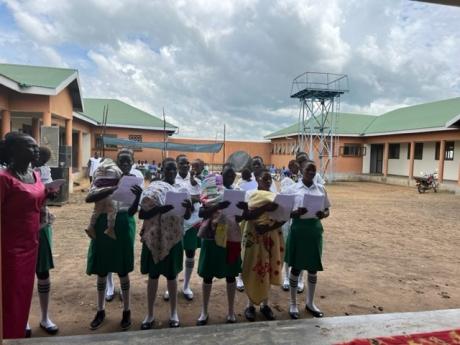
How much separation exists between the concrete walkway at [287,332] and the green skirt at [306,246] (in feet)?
1.74

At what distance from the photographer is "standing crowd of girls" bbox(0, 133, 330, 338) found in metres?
2.72

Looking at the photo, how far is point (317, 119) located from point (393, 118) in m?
5.84

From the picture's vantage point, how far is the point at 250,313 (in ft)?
11.9

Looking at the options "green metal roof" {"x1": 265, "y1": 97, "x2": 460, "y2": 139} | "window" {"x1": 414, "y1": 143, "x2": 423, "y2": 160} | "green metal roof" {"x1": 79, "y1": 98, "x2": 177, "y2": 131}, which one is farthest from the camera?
"window" {"x1": 414, "y1": 143, "x2": 423, "y2": 160}

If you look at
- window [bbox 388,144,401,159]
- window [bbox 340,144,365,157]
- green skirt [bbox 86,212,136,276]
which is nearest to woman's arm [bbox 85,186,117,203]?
green skirt [bbox 86,212,136,276]

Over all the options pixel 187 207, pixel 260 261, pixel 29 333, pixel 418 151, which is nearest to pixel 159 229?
pixel 187 207

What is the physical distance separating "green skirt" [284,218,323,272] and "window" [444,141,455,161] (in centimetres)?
1856

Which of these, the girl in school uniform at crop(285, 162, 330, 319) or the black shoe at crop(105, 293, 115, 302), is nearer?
the girl in school uniform at crop(285, 162, 330, 319)

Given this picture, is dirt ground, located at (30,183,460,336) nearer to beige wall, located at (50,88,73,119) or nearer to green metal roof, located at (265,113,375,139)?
beige wall, located at (50,88,73,119)

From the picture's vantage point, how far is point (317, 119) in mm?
23938

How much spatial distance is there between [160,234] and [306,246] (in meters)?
1.44

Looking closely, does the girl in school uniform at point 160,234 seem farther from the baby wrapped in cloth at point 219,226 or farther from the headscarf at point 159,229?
the baby wrapped in cloth at point 219,226

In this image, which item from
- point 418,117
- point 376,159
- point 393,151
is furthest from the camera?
point 376,159

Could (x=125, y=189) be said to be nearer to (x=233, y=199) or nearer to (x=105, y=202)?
(x=105, y=202)
